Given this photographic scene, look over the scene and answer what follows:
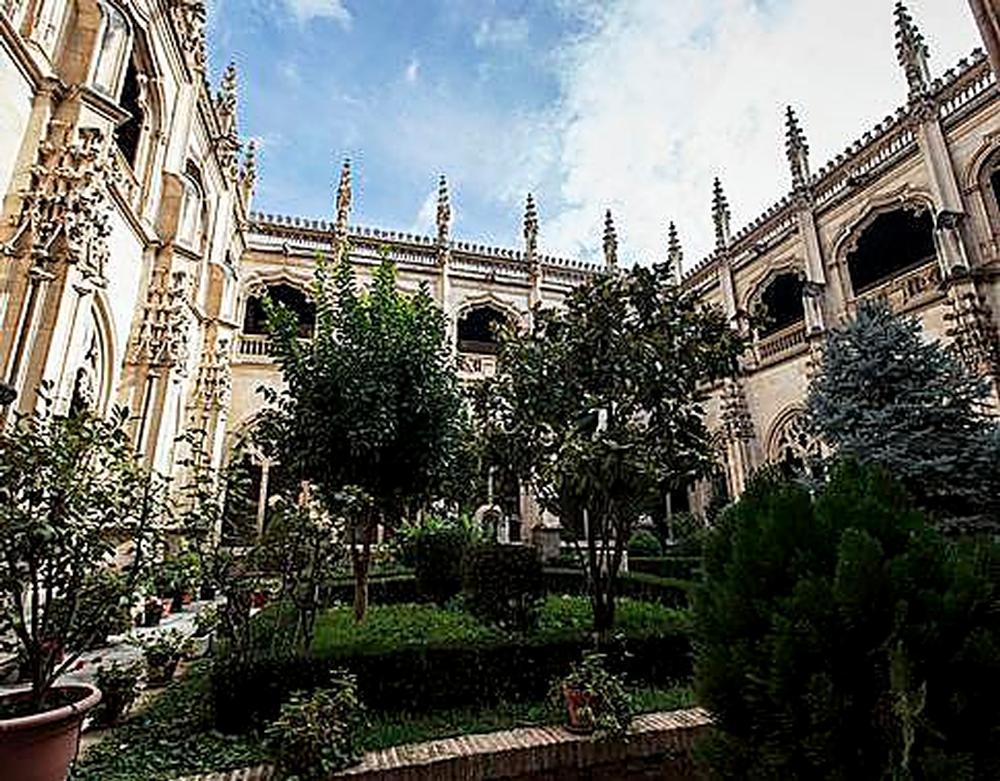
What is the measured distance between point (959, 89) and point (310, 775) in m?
20.0

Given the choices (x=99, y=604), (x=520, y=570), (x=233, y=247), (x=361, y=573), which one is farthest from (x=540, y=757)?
(x=233, y=247)

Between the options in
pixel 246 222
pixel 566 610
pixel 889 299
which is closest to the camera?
pixel 566 610

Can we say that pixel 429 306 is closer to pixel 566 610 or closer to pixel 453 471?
pixel 453 471

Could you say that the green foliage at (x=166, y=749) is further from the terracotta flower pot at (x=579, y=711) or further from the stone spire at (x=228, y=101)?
the stone spire at (x=228, y=101)

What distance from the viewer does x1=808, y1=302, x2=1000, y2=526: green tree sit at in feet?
30.4

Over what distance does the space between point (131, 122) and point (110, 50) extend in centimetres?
333

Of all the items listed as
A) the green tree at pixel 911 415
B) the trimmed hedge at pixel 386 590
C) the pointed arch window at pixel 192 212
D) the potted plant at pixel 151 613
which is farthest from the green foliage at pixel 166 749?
the pointed arch window at pixel 192 212

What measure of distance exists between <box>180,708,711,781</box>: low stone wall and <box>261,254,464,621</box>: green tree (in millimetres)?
4091

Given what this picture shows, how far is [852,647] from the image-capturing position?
1.72 meters

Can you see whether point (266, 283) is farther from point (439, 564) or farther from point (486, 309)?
point (439, 564)

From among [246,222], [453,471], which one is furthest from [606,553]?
[246,222]

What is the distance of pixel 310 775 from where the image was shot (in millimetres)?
3180

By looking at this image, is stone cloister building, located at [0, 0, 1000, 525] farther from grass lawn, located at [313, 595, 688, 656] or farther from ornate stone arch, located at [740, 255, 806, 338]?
grass lawn, located at [313, 595, 688, 656]

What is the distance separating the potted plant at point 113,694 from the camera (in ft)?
15.6
